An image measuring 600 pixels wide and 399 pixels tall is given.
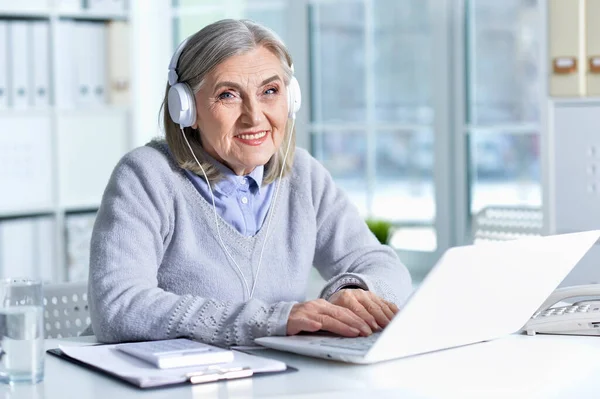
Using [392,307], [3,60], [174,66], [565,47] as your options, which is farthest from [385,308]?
[3,60]

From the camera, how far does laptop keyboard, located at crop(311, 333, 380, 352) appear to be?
1414 mm

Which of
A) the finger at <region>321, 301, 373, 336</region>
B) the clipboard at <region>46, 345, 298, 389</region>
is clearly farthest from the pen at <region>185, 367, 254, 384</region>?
the finger at <region>321, 301, 373, 336</region>

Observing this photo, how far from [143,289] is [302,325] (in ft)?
0.93

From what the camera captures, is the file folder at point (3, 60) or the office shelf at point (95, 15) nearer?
the file folder at point (3, 60)

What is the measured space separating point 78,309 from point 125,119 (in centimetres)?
226

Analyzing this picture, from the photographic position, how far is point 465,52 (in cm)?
346

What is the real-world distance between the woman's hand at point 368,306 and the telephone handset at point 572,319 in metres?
0.24

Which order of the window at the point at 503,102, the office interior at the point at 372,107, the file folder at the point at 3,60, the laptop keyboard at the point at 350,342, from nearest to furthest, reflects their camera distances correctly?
the laptop keyboard at the point at 350,342
the office interior at the point at 372,107
the window at the point at 503,102
the file folder at the point at 3,60

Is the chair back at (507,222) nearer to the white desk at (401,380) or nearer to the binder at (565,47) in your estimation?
the binder at (565,47)

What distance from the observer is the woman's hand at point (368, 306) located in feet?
5.05

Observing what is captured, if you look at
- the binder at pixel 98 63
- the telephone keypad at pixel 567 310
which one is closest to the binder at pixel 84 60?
the binder at pixel 98 63

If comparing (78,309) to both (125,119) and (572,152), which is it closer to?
(572,152)

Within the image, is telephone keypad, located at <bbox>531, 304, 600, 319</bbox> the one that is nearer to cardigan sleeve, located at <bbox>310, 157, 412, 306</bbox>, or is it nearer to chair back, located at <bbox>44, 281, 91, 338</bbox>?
cardigan sleeve, located at <bbox>310, 157, 412, 306</bbox>

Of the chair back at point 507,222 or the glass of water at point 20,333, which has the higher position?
the chair back at point 507,222
